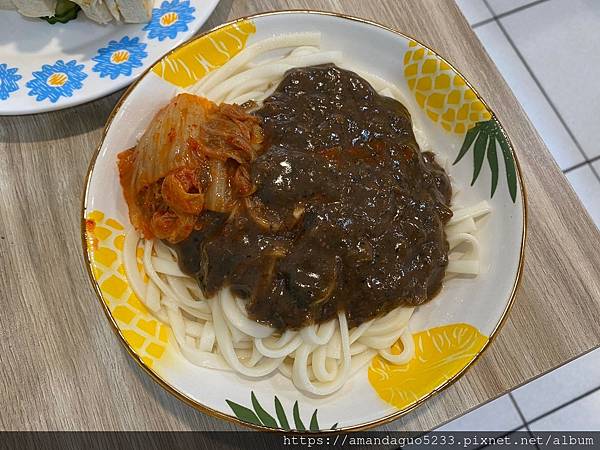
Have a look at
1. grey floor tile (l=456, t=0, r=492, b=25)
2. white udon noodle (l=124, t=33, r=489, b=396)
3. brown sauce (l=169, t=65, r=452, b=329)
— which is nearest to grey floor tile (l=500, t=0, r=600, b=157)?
grey floor tile (l=456, t=0, r=492, b=25)

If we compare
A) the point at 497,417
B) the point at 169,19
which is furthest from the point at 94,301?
the point at 497,417

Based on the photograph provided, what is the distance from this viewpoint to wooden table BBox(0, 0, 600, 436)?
217 centimetres

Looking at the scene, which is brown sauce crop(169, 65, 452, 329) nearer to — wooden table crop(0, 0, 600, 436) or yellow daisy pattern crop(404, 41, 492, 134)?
yellow daisy pattern crop(404, 41, 492, 134)

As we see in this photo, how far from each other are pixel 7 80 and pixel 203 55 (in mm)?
815

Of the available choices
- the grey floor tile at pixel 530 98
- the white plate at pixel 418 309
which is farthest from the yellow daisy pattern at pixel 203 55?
the grey floor tile at pixel 530 98

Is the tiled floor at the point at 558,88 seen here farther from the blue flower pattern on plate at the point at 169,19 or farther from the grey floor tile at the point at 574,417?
the blue flower pattern on plate at the point at 169,19

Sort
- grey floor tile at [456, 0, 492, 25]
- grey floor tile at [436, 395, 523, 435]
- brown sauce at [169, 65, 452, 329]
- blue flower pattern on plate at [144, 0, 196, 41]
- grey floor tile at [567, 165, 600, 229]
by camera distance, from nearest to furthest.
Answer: brown sauce at [169, 65, 452, 329] → blue flower pattern on plate at [144, 0, 196, 41] → grey floor tile at [436, 395, 523, 435] → grey floor tile at [567, 165, 600, 229] → grey floor tile at [456, 0, 492, 25]

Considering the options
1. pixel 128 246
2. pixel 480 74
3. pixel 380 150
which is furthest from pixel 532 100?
pixel 128 246

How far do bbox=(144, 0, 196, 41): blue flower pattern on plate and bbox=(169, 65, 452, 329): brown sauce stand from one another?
0.63 meters

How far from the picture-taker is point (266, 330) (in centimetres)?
204

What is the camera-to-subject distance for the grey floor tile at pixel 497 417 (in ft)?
11.5

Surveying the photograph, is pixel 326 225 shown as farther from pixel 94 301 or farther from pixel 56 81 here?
pixel 56 81

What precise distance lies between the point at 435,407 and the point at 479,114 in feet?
3.73

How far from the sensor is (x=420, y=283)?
6.60ft
